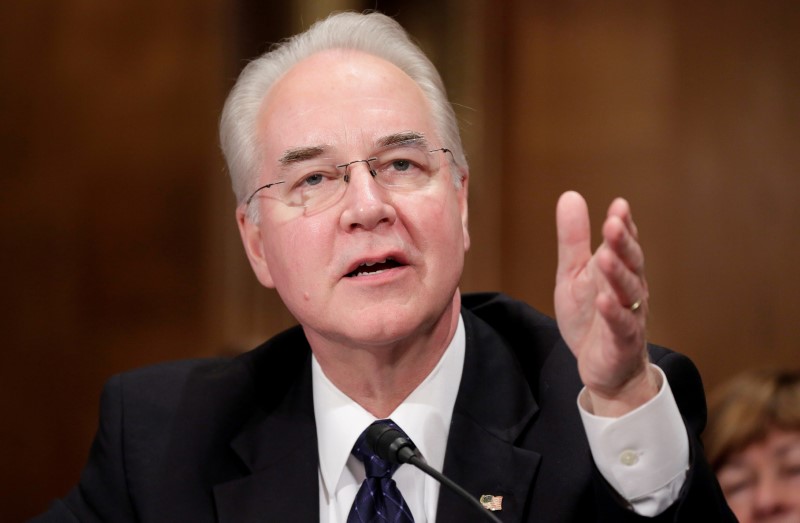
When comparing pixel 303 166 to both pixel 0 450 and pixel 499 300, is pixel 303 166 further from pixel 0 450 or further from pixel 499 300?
pixel 0 450

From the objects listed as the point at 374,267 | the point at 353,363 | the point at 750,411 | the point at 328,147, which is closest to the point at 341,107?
the point at 328,147

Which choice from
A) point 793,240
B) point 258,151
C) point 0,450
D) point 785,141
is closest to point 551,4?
point 785,141

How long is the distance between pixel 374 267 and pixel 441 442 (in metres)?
0.38

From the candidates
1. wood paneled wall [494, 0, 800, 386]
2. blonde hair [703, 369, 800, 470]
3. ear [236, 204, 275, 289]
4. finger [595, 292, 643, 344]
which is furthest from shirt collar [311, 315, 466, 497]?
wood paneled wall [494, 0, 800, 386]

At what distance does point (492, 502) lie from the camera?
1.84 metres

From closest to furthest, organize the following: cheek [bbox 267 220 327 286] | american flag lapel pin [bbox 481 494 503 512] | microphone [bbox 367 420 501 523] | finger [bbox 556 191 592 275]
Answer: finger [bbox 556 191 592 275] → microphone [bbox 367 420 501 523] → american flag lapel pin [bbox 481 494 503 512] → cheek [bbox 267 220 327 286]

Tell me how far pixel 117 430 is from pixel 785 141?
7.76 ft

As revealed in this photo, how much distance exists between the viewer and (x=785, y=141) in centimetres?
338

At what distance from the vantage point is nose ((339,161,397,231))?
6.21 feet

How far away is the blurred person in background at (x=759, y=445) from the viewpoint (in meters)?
2.39

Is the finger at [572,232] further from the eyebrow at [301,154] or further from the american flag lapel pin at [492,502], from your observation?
the eyebrow at [301,154]

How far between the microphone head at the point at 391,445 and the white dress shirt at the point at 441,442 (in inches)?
10.5

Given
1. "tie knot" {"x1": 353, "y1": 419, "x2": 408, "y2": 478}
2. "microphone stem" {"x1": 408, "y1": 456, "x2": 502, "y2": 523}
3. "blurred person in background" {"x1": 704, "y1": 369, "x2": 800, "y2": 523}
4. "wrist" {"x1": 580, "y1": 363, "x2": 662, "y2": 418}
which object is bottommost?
"blurred person in background" {"x1": 704, "y1": 369, "x2": 800, "y2": 523}

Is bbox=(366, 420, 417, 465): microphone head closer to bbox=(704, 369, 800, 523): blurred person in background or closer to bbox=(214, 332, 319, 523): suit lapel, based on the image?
bbox=(214, 332, 319, 523): suit lapel
